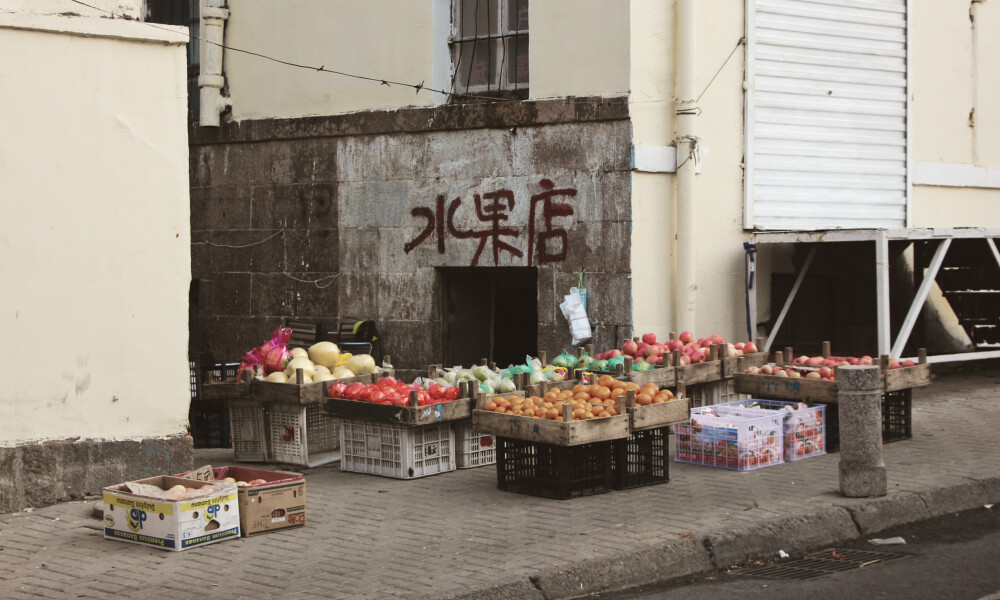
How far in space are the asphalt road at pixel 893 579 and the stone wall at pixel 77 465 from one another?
3662mm

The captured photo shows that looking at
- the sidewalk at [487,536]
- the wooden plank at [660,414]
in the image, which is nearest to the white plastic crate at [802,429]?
the sidewalk at [487,536]

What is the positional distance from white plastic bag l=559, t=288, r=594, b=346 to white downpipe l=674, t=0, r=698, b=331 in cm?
96

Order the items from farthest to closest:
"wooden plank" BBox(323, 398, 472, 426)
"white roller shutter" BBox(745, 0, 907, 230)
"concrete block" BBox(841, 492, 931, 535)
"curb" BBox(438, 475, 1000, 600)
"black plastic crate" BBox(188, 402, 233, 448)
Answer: "white roller shutter" BBox(745, 0, 907, 230), "black plastic crate" BBox(188, 402, 233, 448), "wooden plank" BBox(323, 398, 472, 426), "concrete block" BBox(841, 492, 931, 535), "curb" BBox(438, 475, 1000, 600)

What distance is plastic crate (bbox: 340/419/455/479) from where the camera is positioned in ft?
28.3

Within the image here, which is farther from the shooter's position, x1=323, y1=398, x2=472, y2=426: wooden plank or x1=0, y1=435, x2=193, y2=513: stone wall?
x1=323, y1=398, x2=472, y2=426: wooden plank

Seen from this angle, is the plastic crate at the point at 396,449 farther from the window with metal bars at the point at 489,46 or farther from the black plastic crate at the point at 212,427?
the window with metal bars at the point at 489,46

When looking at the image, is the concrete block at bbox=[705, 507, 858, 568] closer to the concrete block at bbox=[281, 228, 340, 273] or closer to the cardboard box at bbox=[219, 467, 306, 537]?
the cardboard box at bbox=[219, 467, 306, 537]

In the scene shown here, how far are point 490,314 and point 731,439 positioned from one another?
16.7 feet

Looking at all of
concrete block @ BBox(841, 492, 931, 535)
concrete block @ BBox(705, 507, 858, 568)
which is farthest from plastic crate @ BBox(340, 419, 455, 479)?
concrete block @ BBox(841, 492, 931, 535)

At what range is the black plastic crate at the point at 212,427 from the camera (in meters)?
10.5

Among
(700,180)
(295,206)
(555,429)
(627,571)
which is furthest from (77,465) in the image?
(700,180)

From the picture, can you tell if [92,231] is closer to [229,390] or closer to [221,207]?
[229,390]

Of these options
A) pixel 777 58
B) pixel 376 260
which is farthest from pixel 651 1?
pixel 376 260

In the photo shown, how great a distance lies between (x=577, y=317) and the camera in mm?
11688
